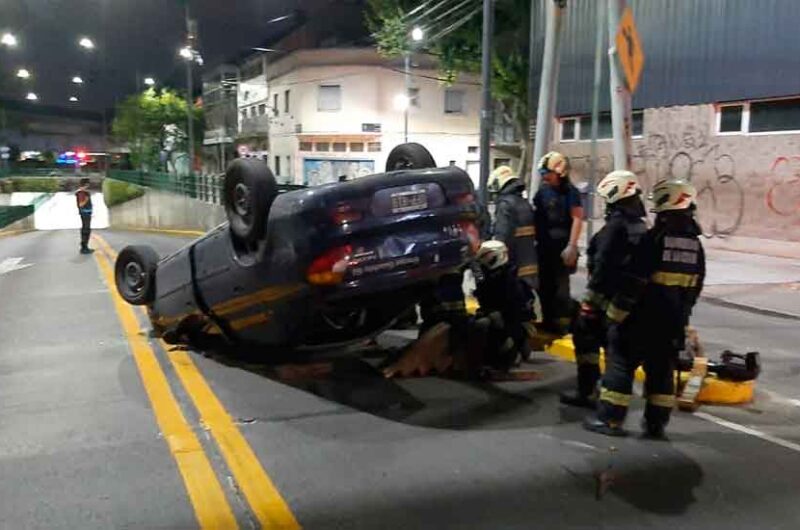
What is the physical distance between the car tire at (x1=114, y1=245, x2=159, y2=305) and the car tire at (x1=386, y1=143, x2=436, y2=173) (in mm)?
2473

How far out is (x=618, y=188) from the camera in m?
4.73

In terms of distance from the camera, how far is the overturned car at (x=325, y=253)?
4898 mm

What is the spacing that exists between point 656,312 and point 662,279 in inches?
7.8

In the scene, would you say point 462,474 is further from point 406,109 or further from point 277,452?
point 406,109

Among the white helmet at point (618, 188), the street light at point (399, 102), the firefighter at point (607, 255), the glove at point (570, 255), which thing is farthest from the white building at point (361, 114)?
the white helmet at point (618, 188)

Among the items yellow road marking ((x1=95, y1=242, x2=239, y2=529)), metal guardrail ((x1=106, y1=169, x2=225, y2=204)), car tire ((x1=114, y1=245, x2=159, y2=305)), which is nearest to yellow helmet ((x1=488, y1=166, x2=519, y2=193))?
yellow road marking ((x1=95, y1=242, x2=239, y2=529))

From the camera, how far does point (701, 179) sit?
1641 cm

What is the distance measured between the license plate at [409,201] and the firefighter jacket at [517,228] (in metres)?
1.03

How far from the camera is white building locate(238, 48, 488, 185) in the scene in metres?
40.6

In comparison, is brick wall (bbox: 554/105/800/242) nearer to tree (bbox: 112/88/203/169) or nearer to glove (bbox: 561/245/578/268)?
glove (bbox: 561/245/578/268)

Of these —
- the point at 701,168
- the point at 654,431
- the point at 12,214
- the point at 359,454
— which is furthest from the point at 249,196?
the point at 12,214

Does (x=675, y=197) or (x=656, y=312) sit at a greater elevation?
(x=675, y=197)

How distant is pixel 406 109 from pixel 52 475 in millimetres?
34261

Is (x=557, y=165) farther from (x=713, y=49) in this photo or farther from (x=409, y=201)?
(x=713, y=49)
